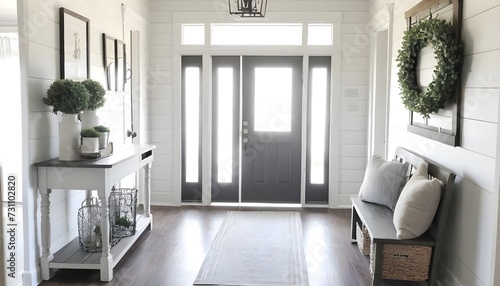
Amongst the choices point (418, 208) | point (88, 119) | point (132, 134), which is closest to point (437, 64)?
point (418, 208)

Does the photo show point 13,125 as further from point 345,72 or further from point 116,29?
point 345,72

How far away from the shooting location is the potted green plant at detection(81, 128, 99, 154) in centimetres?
338

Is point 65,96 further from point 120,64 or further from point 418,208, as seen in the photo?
point 418,208

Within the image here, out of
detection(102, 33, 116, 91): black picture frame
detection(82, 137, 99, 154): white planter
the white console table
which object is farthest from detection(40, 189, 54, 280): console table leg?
detection(102, 33, 116, 91): black picture frame

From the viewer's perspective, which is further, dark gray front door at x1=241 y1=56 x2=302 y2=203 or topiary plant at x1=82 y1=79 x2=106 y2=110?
dark gray front door at x1=241 y1=56 x2=302 y2=203

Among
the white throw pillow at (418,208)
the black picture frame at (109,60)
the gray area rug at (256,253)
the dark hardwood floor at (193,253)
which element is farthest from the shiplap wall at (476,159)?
the black picture frame at (109,60)

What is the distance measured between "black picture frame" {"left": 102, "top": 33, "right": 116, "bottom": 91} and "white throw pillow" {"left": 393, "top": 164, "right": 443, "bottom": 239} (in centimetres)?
290

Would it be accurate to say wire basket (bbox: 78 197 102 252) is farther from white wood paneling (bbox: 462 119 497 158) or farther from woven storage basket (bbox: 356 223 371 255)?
white wood paneling (bbox: 462 119 497 158)

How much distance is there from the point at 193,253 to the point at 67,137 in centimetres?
151

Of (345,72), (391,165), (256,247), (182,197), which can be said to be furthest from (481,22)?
(182,197)

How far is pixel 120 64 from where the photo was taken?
478cm

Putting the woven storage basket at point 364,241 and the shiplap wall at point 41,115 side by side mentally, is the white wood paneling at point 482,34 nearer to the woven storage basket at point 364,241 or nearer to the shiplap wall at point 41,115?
the woven storage basket at point 364,241

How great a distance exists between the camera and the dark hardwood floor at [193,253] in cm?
346

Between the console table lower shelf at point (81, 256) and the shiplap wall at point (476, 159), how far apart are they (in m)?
2.47
